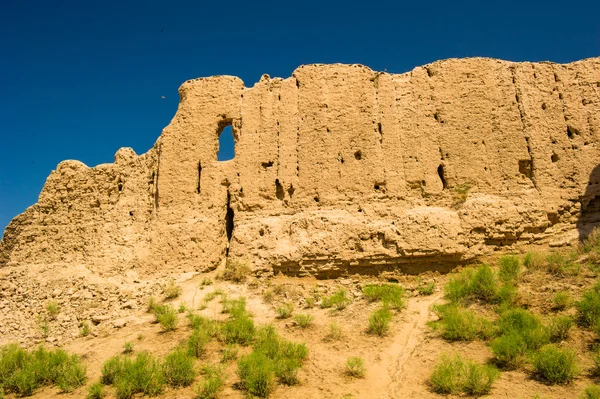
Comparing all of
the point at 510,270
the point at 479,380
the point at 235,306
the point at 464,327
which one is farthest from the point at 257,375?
the point at 510,270

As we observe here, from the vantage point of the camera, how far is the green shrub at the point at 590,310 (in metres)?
7.23

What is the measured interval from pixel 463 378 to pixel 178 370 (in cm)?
402

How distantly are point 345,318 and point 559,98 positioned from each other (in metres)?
7.45

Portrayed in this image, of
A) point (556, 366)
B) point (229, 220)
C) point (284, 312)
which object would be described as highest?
point (229, 220)

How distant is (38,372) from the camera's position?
784 centimetres

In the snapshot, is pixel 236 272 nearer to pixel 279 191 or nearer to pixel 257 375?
pixel 279 191

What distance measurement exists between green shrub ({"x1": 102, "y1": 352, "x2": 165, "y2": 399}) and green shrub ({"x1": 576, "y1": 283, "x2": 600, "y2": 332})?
6348 mm

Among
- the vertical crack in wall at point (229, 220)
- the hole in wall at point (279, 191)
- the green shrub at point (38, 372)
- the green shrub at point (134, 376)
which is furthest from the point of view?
the vertical crack in wall at point (229, 220)

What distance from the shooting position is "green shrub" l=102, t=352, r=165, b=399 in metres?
7.02

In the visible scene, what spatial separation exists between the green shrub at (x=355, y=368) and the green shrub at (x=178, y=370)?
2306 mm

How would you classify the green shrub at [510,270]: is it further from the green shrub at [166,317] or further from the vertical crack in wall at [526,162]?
the green shrub at [166,317]

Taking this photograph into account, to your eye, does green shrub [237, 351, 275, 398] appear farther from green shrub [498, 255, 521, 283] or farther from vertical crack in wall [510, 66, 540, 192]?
vertical crack in wall [510, 66, 540, 192]

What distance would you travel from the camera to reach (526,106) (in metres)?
11.4

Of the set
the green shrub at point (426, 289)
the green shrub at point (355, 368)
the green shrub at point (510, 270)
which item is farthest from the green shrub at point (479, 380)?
the green shrub at point (426, 289)
